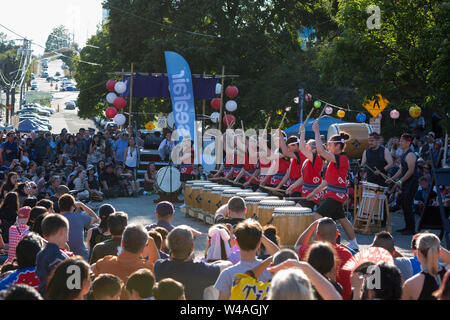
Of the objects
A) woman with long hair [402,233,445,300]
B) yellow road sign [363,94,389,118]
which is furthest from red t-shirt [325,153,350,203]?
yellow road sign [363,94,389,118]

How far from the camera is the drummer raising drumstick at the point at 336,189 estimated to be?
374 inches

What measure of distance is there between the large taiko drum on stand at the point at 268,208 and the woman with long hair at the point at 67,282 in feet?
21.1

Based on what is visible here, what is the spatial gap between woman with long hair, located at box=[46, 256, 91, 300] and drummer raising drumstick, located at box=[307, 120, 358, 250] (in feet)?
18.5

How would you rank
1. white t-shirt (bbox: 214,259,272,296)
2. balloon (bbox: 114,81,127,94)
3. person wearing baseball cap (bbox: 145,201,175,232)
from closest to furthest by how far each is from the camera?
white t-shirt (bbox: 214,259,272,296) → person wearing baseball cap (bbox: 145,201,175,232) → balloon (bbox: 114,81,127,94)

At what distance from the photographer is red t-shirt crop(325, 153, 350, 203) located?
9633 millimetres

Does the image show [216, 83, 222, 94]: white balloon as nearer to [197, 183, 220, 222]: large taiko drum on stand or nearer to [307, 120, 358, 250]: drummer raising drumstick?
[197, 183, 220, 222]: large taiko drum on stand

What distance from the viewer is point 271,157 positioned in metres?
12.9

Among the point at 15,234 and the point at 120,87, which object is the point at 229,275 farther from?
the point at 120,87

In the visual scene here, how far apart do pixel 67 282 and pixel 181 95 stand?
16.3 metres

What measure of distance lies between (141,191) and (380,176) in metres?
9.19

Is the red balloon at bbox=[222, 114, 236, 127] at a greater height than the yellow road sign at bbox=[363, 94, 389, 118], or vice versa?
the yellow road sign at bbox=[363, 94, 389, 118]

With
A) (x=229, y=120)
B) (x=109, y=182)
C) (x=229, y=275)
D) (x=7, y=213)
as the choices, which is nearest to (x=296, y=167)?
(x=7, y=213)

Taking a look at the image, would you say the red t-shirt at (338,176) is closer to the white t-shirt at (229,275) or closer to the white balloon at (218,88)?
the white t-shirt at (229,275)

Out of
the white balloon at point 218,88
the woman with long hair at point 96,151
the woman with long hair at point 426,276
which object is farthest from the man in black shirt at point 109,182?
the woman with long hair at point 426,276
